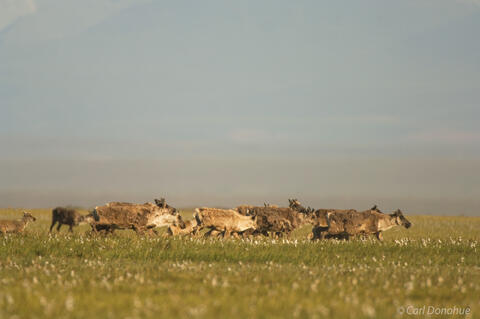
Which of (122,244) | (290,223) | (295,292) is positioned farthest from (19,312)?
(290,223)

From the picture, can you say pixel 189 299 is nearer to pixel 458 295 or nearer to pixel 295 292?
pixel 295 292

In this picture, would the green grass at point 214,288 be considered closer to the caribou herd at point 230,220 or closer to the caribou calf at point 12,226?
the caribou herd at point 230,220

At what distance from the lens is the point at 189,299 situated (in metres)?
8.59

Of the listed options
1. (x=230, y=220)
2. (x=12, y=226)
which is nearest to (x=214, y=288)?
(x=230, y=220)

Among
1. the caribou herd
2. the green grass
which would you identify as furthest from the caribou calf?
the green grass

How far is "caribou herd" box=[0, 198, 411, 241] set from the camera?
2455cm

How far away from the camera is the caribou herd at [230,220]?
24.5m

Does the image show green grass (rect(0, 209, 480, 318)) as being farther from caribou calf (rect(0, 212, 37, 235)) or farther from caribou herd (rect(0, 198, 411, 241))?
caribou calf (rect(0, 212, 37, 235))

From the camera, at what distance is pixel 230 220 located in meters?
26.1

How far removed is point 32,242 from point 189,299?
12795 mm

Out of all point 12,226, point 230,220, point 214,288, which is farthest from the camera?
point 12,226

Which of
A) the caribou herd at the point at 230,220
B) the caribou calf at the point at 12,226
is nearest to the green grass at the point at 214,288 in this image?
the caribou herd at the point at 230,220

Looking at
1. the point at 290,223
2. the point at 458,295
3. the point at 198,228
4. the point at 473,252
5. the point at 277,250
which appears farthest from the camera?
the point at 290,223

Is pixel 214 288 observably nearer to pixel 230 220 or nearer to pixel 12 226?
pixel 230 220
